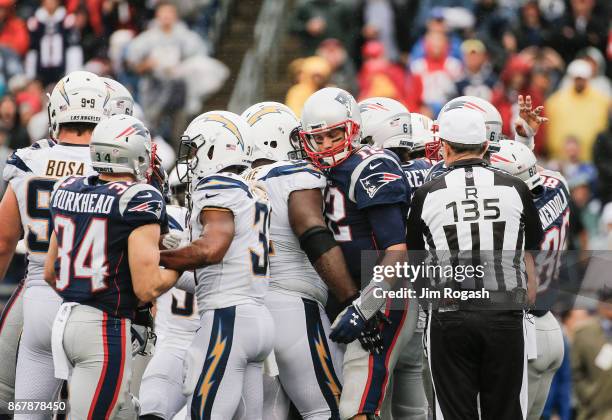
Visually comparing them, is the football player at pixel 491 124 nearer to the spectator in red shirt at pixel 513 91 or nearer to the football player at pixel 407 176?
the football player at pixel 407 176

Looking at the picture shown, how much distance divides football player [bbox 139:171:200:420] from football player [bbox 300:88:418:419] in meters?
0.95

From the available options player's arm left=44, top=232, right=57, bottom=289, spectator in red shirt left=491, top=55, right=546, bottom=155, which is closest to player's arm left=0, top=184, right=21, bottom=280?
player's arm left=44, top=232, right=57, bottom=289

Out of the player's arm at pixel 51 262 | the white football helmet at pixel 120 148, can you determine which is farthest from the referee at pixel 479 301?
the player's arm at pixel 51 262

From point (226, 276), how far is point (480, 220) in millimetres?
1442

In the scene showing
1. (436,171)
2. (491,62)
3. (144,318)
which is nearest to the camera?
(144,318)

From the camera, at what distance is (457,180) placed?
22.9ft

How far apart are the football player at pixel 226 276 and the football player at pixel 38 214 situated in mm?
803

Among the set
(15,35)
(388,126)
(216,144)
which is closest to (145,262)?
Result: (216,144)

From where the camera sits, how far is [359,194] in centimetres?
733

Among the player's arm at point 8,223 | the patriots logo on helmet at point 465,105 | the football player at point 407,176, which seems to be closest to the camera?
the player's arm at point 8,223

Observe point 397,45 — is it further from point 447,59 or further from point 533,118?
point 533,118

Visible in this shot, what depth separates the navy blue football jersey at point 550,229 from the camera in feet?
26.8

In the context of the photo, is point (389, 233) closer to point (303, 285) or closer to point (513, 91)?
point (303, 285)

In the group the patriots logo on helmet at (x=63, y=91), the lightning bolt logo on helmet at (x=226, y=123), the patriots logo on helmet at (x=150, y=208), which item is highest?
the patriots logo on helmet at (x=63, y=91)
